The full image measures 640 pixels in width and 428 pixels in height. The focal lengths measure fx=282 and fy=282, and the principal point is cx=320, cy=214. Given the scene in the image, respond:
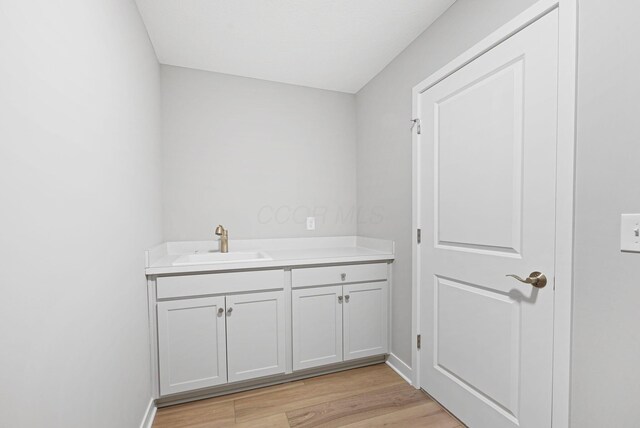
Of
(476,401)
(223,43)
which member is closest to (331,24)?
(223,43)

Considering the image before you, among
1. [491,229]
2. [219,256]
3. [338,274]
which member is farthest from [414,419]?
[219,256]

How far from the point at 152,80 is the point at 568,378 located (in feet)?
8.96

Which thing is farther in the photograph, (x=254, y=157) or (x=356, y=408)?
(x=254, y=157)

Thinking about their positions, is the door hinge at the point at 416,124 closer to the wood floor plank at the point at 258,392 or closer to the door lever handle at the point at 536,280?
the door lever handle at the point at 536,280

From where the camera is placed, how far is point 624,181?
91cm

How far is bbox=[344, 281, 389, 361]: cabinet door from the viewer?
2.09m

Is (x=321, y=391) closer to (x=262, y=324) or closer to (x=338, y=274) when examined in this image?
(x=262, y=324)

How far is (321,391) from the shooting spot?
188cm

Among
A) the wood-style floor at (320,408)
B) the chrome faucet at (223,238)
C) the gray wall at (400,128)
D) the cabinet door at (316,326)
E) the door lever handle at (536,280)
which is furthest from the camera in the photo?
the chrome faucet at (223,238)

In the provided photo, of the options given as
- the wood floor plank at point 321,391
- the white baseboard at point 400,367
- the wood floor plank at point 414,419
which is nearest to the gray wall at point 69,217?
the wood floor plank at point 321,391

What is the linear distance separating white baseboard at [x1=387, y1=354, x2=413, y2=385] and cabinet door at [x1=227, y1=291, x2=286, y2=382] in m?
0.84

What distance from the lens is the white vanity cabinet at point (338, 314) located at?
1.98 meters

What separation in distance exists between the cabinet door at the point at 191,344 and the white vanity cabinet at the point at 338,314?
0.51 m

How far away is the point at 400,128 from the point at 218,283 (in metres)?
1.64
